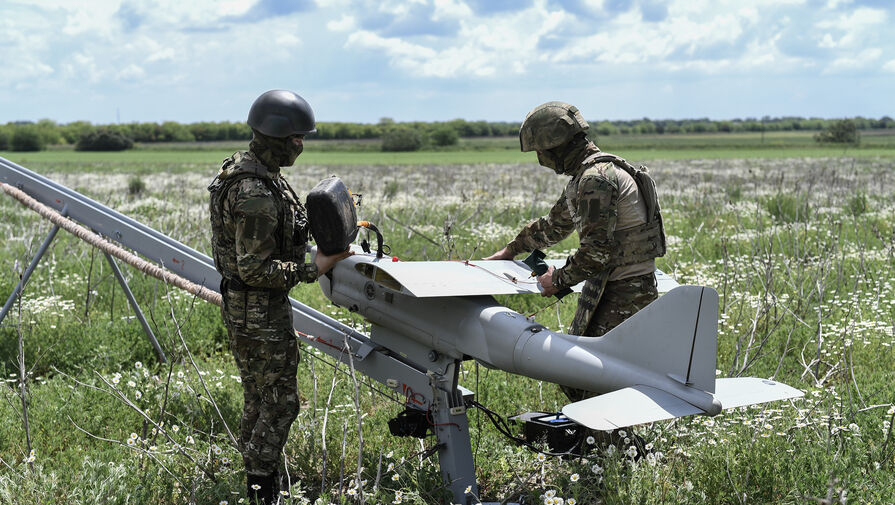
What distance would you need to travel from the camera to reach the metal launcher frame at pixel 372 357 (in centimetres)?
424

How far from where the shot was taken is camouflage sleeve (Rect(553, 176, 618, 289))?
443 centimetres

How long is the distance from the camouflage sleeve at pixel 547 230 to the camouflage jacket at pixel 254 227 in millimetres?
1786

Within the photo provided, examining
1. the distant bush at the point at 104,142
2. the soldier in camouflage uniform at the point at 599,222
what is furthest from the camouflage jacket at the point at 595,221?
the distant bush at the point at 104,142

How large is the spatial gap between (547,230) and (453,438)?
183cm

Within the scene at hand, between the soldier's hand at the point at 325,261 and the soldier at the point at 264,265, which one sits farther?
the soldier's hand at the point at 325,261

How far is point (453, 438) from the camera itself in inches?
167

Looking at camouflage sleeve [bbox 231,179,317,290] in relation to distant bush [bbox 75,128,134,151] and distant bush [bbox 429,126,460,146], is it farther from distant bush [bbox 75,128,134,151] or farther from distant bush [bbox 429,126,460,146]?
distant bush [bbox 429,126,460,146]

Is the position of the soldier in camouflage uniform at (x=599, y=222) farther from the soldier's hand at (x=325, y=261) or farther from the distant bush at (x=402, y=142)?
the distant bush at (x=402, y=142)

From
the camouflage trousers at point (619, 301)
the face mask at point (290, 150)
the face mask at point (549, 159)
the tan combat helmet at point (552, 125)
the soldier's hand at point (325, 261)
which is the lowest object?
the camouflage trousers at point (619, 301)

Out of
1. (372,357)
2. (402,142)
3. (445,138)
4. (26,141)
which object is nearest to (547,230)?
(372,357)

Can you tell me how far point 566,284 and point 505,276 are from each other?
42 centimetres

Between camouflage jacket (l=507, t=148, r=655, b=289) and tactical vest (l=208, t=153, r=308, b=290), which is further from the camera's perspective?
camouflage jacket (l=507, t=148, r=655, b=289)

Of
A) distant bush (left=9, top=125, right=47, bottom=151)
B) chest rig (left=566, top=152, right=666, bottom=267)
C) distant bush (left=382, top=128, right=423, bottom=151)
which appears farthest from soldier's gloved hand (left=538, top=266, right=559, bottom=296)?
distant bush (left=9, top=125, right=47, bottom=151)

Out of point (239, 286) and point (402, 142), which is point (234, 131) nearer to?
point (402, 142)
